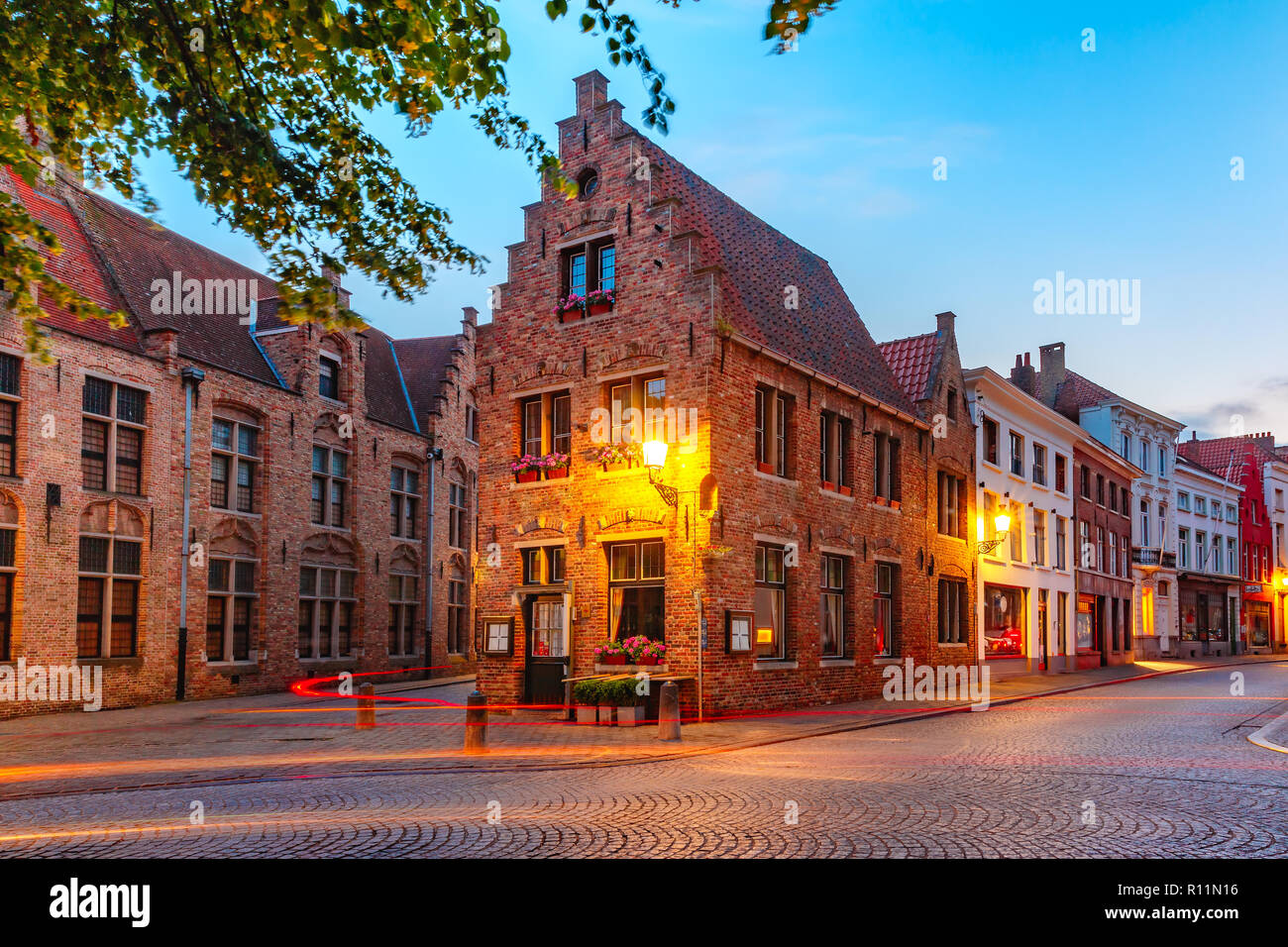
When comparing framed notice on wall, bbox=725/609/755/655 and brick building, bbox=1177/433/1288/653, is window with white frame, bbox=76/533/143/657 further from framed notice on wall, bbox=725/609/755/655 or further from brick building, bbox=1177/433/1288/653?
brick building, bbox=1177/433/1288/653

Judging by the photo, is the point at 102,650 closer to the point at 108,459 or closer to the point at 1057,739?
the point at 108,459

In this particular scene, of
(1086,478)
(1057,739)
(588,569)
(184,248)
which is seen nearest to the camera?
(1057,739)

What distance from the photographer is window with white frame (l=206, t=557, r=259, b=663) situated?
25.8 metres

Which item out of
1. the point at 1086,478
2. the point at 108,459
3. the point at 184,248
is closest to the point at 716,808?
the point at 108,459

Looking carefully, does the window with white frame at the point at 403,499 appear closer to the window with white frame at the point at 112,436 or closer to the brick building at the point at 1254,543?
the window with white frame at the point at 112,436

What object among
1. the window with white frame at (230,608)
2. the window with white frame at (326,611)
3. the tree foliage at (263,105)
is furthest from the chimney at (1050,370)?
the tree foliage at (263,105)

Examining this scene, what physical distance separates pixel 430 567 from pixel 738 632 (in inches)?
718

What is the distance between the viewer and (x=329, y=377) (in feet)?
101

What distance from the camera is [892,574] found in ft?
82.4

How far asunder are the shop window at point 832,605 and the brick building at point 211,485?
14573 millimetres

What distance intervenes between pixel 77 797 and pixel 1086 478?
1514 inches

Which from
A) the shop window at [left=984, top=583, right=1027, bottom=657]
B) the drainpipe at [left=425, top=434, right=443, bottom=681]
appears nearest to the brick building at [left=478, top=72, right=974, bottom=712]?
the shop window at [left=984, top=583, right=1027, bottom=657]

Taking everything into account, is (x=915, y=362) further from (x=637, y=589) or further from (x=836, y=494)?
(x=637, y=589)

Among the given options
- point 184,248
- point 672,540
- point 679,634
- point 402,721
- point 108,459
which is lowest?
point 402,721
